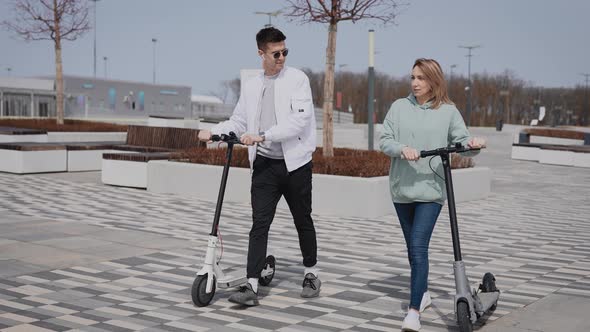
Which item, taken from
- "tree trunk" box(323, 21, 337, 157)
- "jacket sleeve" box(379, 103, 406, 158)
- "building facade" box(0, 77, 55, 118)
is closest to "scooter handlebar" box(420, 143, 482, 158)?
"jacket sleeve" box(379, 103, 406, 158)

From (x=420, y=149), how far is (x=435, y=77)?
0.48 metres

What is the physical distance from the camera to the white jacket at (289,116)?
5.71 meters

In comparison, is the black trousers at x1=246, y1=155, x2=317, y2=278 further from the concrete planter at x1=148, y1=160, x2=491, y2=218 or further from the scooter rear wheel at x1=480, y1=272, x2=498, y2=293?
the concrete planter at x1=148, y1=160, x2=491, y2=218

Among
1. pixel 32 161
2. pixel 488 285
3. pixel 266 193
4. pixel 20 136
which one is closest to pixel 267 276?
pixel 266 193

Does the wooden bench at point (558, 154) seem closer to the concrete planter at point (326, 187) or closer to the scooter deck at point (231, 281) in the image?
the concrete planter at point (326, 187)

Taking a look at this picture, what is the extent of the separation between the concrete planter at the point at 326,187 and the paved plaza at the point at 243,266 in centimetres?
29

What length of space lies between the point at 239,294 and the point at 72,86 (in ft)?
222

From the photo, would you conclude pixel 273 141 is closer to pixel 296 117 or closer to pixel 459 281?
pixel 296 117

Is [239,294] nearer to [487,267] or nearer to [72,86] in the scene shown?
[487,267]

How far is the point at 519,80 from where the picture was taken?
122000 mm

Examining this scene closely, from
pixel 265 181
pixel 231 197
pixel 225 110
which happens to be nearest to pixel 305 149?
pixel 265 181

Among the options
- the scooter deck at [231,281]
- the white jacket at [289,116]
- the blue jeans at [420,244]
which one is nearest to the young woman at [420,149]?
the blue jeans at [420,244]

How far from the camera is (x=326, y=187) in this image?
11641mm

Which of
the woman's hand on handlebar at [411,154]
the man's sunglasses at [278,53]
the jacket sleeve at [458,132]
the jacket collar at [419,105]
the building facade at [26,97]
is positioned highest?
the building facade at [26,97]
